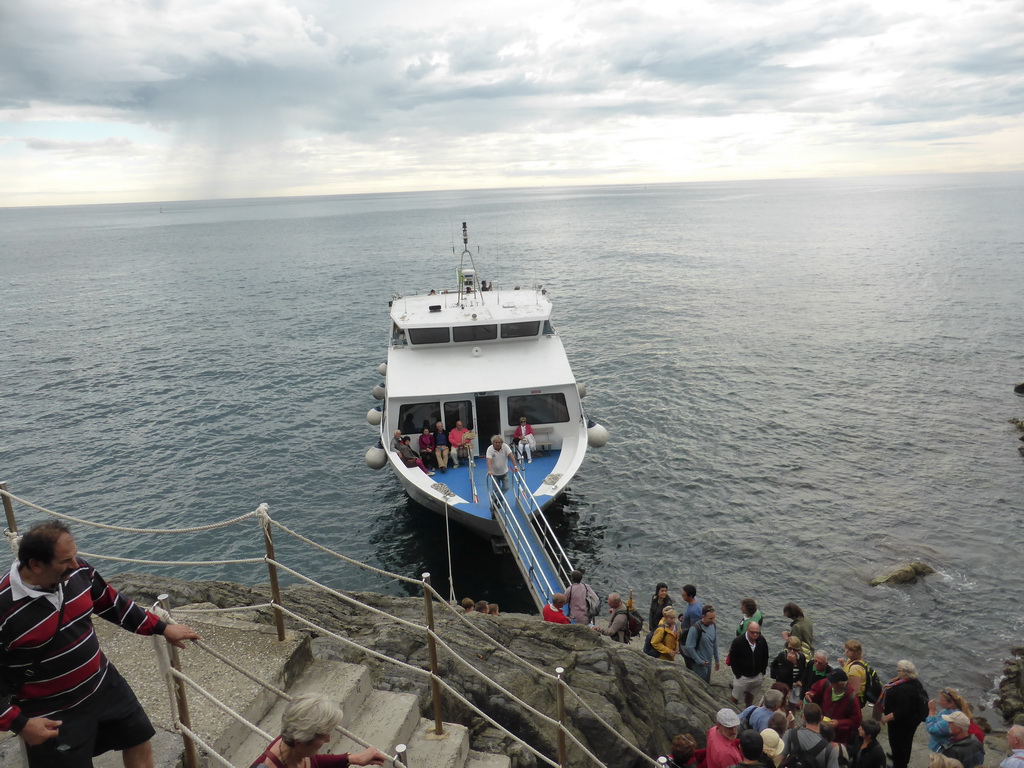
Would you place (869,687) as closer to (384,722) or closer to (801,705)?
(801,705)

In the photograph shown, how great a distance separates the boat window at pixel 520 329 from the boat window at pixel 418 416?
142 inches

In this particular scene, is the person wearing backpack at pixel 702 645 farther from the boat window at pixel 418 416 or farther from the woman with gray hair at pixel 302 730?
the boat window at pixel 418 416

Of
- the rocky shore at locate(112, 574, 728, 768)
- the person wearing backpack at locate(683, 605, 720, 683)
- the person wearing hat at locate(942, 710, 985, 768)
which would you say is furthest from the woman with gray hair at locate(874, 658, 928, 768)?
the person wearing backpack at locate(683, 605, 720, 683)

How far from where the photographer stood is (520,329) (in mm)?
19672

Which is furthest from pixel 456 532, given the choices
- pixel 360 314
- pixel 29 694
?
pixel 360 314

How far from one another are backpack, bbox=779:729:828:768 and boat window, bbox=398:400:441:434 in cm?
1179

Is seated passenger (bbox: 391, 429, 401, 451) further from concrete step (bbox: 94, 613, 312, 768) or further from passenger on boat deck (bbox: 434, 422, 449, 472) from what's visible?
concrete step (bbox: 94, 613, 312, 768)

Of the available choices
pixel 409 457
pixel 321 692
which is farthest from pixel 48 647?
pixel 409 457

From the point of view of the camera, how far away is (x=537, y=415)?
57.8 feet

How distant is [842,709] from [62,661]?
8301 millimetres

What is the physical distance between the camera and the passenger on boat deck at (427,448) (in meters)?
16.7

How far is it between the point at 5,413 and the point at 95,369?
6695 millimetres

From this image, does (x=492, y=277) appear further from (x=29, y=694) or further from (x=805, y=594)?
(x=29, y=694)

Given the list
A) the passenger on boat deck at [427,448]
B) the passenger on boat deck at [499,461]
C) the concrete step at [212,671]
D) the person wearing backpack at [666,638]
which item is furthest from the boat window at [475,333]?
the concrete step at [212,671]
